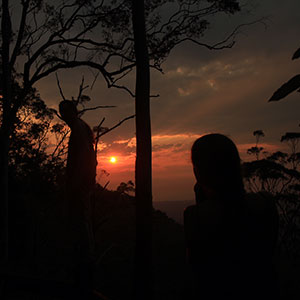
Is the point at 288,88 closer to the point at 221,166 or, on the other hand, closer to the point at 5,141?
the point at 221,166

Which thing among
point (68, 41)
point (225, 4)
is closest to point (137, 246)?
point (68, 41)

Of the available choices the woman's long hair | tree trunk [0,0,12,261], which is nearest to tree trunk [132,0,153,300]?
tree trunk [0,0,12,261]

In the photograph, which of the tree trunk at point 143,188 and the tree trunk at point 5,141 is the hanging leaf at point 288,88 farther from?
the tree trunk at point 5,141

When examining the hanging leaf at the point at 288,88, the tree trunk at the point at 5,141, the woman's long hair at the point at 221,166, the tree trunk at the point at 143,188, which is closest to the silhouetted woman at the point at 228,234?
the woman's long hair at the point at 221,166

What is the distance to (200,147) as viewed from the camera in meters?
1.40

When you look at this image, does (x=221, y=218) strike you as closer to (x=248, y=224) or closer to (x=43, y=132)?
(x=248, y=224)

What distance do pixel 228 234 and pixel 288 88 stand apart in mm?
1296

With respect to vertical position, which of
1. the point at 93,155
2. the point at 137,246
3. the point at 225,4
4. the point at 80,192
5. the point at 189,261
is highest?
the point at 225,4

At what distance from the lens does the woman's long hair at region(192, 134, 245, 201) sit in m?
1.37

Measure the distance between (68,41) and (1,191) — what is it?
530cm

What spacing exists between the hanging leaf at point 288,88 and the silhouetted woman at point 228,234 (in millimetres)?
1022

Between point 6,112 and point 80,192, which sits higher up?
point 6,112

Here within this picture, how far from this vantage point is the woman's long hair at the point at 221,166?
4.48 ft

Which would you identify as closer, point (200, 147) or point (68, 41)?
point (200, 147)
